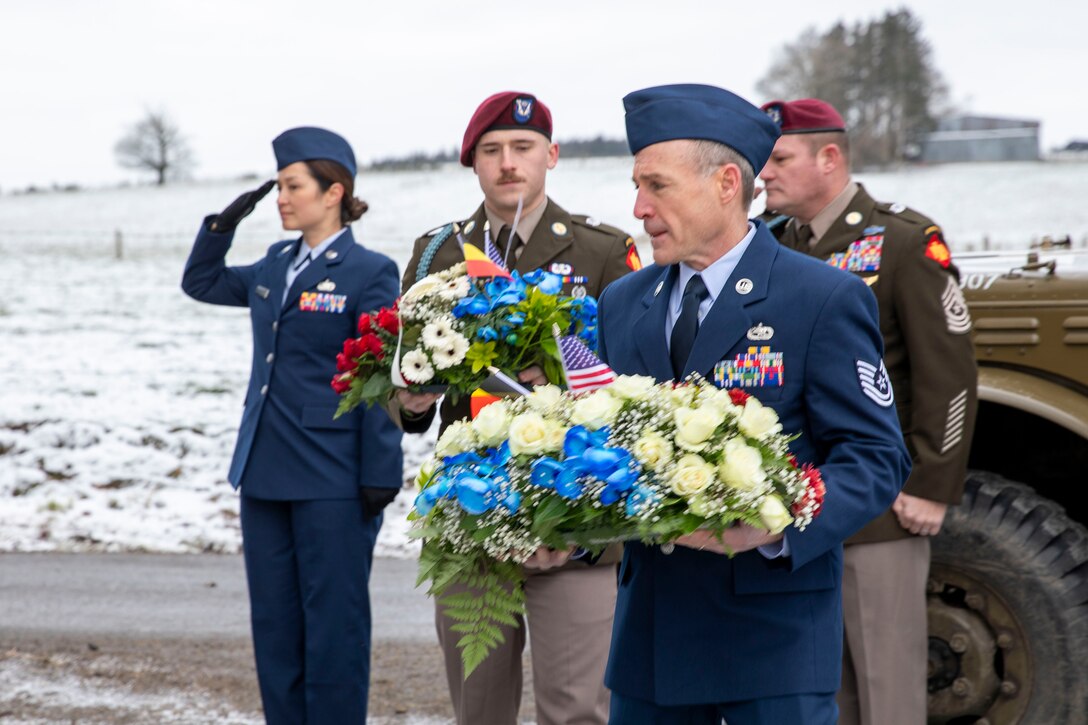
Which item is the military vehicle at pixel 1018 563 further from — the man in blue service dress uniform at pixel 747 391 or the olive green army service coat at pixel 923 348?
the man in blue service dress uniform at pixel 747 391

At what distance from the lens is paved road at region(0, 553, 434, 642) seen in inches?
260

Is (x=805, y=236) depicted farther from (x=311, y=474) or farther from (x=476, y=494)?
(x=476, y=494)

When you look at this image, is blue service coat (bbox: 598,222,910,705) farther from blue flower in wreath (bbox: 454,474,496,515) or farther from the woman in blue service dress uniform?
the woman in blue service dress uniform

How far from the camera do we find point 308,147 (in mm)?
4805

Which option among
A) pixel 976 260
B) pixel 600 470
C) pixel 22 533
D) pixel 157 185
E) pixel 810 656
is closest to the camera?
pixel 600 470

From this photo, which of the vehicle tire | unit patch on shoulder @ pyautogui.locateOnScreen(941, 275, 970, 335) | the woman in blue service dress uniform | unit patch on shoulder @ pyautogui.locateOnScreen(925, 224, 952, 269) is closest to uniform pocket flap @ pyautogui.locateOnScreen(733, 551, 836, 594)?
unit patch on shoulder @ pyautogui.locateOnScreen(941, 275, 970, 335)

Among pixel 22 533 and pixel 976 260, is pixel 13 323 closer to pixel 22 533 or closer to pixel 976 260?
pixel 22 533

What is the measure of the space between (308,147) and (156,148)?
5324 cm

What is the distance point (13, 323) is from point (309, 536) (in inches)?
568

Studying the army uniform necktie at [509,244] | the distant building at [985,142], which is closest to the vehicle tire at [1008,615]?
the army uniform necktie at [509,244]

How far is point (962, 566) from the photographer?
434 cm

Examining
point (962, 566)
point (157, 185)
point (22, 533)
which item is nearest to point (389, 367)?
point (962, 566)

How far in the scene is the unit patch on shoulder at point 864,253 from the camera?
3994 mm

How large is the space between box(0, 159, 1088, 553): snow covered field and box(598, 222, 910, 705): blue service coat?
5.81 meters
